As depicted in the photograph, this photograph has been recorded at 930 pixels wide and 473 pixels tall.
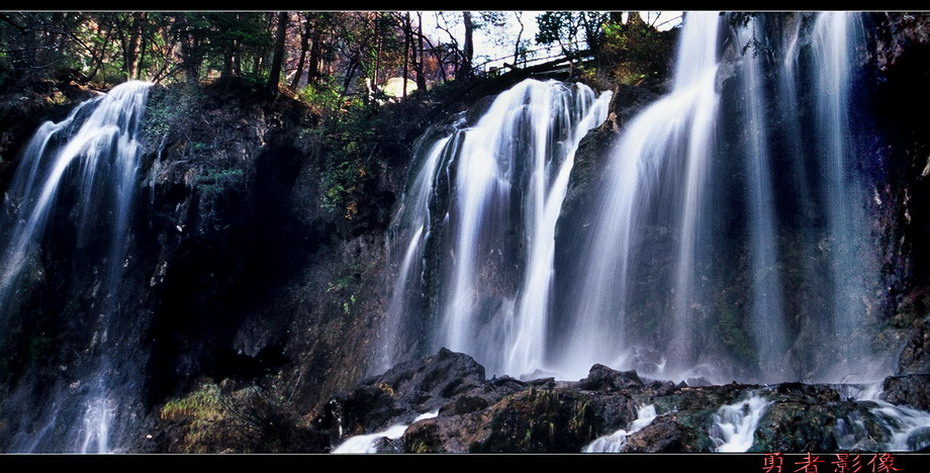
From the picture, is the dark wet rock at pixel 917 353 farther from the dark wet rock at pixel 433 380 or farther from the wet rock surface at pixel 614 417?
the dark wet rock at pixel 433 380

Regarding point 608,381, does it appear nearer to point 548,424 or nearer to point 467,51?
point 548,424

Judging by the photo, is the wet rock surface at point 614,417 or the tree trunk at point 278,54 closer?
the wet rock surface at point 614,417

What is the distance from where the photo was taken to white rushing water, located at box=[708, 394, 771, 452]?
4594mm

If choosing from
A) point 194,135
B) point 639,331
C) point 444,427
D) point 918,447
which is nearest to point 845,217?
point 639,331

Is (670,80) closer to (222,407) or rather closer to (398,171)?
(398,171)

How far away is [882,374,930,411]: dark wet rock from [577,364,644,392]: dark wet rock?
1965 mm

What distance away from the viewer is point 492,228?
943cm

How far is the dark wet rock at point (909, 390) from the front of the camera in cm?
474

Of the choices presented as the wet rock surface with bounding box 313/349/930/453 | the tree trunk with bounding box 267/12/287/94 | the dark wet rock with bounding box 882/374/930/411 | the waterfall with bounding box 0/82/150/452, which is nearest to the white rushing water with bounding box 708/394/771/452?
the wet rock surface with bounding box 313/349/930/453

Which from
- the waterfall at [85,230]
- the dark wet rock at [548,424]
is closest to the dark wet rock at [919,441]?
the dark wet rock at [548,424]

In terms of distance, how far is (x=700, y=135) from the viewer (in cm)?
795

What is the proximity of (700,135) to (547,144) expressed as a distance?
243cm

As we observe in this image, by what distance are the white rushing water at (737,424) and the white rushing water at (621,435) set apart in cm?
52
